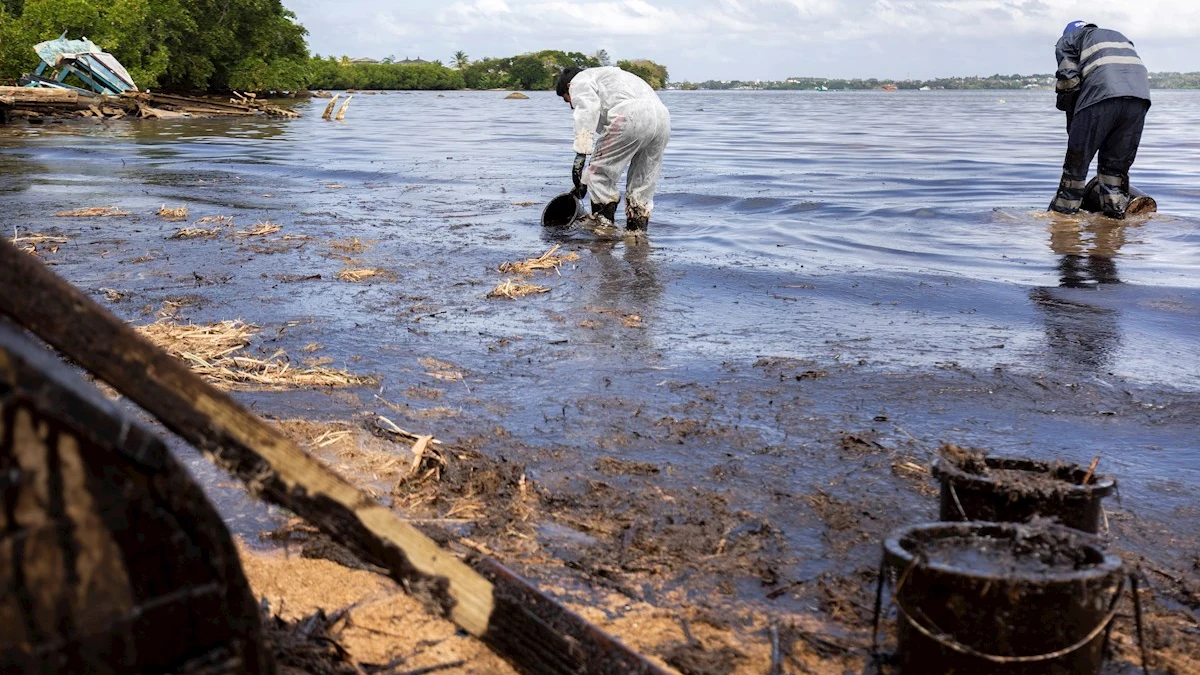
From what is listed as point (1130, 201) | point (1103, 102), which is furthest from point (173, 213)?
point (1130, 201)

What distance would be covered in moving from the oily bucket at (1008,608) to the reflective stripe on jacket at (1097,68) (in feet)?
34.8

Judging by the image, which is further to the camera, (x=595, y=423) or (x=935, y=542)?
(x=595, y=423)

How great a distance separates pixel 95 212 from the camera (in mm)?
12656

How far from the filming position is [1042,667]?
246 centimetres

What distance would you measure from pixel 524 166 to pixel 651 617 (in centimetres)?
1837

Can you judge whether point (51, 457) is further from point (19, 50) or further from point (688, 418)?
point (19, 50)

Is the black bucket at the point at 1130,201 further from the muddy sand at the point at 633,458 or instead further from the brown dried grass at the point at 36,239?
the brown dried grass at the point at 36,239

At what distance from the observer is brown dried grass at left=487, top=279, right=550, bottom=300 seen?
8.20 meters

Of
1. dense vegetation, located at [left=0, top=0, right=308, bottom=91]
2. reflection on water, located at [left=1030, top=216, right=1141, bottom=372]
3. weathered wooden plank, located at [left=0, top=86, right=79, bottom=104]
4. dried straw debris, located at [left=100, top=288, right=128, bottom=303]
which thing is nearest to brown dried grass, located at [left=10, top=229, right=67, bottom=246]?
dried straw debris, located at [left=100, top=288, right=128, bottom=303]

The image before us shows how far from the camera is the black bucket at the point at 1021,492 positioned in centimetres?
306

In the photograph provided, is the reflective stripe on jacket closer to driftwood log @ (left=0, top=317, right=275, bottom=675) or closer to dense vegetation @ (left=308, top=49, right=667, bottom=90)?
driftwood log @ (left=0, top=317, right=275, bottom=675)

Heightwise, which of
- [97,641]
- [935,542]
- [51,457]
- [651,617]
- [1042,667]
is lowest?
[651,617]

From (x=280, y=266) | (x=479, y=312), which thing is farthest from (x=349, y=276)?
(x=479, y=312)

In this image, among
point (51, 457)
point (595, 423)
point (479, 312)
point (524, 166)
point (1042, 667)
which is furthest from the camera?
point (524, 166)
